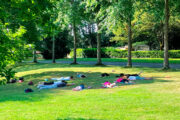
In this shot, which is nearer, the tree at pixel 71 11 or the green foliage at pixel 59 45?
the tree at pixel 71 11

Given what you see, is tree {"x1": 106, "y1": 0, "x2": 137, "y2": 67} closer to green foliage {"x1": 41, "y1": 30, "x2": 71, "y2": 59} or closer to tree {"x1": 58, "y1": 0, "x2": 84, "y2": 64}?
tree {"x1": 58, "y1": 0, "x2": 84, "y2": 64}

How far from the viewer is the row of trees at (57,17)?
19.1 feet

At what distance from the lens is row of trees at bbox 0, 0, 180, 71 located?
5828 millimetres

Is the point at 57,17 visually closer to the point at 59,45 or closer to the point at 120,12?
the point at 120,12

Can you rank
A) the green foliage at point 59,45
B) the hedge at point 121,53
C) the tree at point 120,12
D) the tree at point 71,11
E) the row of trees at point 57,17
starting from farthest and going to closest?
the green foliage at point 59,45 → the hedge at point 121,53 → the tree at point 71,11 → the tree at point 120,12 → the row of trees at point 57,17

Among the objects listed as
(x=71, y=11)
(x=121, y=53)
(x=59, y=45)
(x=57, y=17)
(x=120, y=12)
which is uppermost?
(x=71, y=11)

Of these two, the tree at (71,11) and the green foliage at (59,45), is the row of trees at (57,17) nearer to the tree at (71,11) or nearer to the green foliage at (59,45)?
the tree at (71,11)

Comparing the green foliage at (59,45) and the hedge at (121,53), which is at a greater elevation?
the green foliage at (59,45)

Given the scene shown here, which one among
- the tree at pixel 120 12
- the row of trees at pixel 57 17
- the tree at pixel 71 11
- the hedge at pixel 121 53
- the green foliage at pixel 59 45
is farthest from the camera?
the green foliage at pixel 59 45

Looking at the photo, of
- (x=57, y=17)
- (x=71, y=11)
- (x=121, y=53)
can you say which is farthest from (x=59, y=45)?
(x=57, y=17)

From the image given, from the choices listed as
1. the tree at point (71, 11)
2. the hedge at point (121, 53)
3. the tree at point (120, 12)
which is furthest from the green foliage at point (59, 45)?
the tree at point (120, 12)

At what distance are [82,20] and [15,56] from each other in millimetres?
20334

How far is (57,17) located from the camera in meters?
21.9

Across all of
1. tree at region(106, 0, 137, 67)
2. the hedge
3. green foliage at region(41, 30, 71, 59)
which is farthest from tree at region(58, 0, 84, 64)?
green foliage at region(41, 30, 71, 59)
